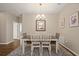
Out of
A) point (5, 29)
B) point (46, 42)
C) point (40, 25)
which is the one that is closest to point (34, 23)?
point (40, 25)

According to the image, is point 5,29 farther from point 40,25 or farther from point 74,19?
point 74,19

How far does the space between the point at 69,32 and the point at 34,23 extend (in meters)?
1.32

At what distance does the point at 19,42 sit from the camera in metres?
4.56

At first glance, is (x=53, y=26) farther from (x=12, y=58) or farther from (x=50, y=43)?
(x=12, y=58)

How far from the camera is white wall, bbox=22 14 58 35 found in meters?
3.96

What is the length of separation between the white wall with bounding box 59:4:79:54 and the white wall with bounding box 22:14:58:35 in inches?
9.9

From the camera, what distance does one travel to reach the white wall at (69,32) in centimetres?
375

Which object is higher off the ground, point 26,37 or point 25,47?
point 26,37

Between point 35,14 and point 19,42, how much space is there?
1.32m

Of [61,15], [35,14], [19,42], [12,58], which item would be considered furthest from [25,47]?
[12,58]

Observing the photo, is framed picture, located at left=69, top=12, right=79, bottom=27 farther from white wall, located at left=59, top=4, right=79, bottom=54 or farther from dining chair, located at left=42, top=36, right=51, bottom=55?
dining chair, located at left=42, top=36, right=51, bottom=55

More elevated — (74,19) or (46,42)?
(74,19)

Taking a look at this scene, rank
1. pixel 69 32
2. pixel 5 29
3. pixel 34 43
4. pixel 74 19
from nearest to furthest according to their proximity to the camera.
→ pixel 74 19 → pixel 69 32 → pixel 34 43 → pixel 5 29

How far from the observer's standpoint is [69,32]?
425 cm
